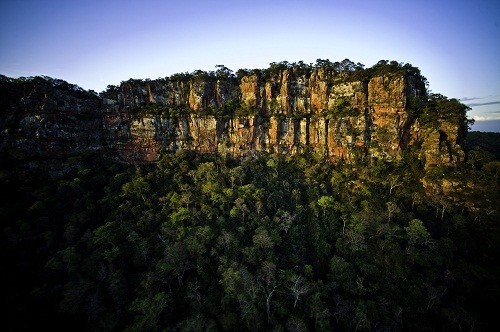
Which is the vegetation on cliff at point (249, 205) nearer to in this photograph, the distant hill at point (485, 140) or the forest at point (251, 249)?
the forest at point (251, 249)

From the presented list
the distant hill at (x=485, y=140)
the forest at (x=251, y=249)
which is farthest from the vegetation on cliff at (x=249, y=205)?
the distant hill at (x=485, y=140)

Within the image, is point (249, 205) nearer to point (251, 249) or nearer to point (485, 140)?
point (251, 249)

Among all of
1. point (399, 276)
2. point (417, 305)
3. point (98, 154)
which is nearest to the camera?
point (417, 305)

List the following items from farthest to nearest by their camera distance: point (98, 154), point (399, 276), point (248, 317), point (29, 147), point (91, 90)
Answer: point (91, 90)
point (98, 154)
point (29, 147)
point (399, 276)
point (248, 317)

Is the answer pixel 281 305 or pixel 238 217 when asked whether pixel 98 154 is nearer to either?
pixel 238 217

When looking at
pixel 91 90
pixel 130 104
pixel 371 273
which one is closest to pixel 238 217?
pixel 371 273

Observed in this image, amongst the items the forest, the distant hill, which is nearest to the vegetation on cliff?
the forest

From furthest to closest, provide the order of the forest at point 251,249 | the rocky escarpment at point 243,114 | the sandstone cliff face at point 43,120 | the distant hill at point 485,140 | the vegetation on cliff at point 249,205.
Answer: the distant hill at point 485,140, the rocky escarpment at point 243,114, the sandstone cliff face at point 43,120, the vegetation on cliff at point 249,205, the forest at point 251,249

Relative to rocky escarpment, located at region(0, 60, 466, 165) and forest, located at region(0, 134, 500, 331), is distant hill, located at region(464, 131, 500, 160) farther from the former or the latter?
rocky escarpment, located at region(0, 60, 466, 165)
